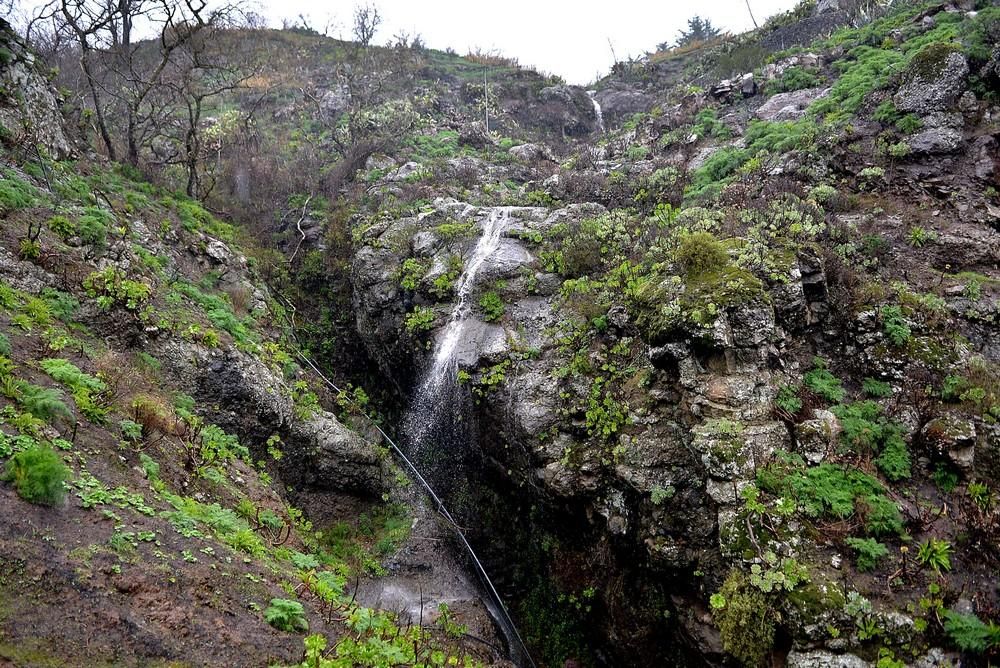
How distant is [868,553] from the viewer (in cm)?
677

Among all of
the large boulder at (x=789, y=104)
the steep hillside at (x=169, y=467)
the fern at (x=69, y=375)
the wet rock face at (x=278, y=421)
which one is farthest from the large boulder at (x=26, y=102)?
the large boulder at (x=789, y=104)

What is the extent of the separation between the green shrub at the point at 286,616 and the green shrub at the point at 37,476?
254 centimetres

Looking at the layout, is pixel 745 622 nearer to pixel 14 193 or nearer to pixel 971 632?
pixel 971 632

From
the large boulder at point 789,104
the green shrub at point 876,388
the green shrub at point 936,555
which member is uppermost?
the large boulder at point 789,104

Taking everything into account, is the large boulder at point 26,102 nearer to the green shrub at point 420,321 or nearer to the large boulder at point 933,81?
the green shrub at point 420,321

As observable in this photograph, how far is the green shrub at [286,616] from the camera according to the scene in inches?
229

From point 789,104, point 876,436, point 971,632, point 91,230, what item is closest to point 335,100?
point 91,230

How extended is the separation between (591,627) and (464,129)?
84.4ft

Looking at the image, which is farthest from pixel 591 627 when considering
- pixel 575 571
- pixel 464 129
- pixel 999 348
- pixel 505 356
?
pixel 464 129

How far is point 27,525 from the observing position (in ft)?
16.3

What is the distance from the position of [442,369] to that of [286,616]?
825 cm

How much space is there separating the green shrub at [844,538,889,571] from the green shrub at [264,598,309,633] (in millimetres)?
7182

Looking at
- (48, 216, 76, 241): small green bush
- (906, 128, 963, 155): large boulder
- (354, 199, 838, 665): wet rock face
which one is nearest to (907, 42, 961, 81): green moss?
(906, 128, 963, 155): large boulder

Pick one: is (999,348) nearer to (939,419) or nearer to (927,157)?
(939,419)
